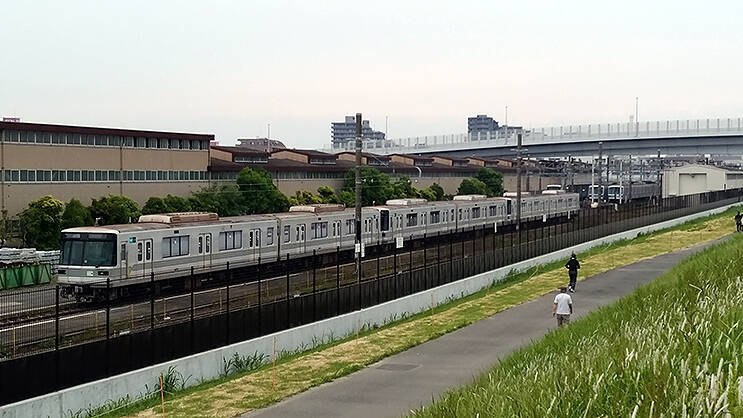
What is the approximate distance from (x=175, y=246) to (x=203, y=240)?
1843mm

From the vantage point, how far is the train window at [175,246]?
3306 centimetres

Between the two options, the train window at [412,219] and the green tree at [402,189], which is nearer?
the train window at [412,219]

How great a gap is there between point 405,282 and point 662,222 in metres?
38.8

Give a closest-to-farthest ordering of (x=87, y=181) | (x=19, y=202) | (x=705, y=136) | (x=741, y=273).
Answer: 1. (x=741, y=273)
2. (x=19, y=202)
3. (x=87, y=181)
4. (x=705, y=136)

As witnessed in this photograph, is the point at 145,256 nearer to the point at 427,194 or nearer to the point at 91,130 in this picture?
the point at 91,130

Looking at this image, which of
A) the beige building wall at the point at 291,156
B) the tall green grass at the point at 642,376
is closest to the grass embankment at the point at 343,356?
the tall green grass at the point at 642,376

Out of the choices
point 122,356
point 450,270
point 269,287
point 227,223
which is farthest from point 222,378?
point 227,223

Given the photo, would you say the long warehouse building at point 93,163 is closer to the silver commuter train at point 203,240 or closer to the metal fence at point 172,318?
the silver commuter train at point 203,240

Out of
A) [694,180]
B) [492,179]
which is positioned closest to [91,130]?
[492,179]

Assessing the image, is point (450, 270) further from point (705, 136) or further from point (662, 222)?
point (705, 136)

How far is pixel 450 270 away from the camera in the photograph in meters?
32.5

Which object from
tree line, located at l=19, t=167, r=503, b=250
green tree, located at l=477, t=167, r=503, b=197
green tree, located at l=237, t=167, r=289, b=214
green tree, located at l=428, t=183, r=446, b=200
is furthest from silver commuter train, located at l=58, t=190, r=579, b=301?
green tree, located at l=477, t=167, r=503, b=197

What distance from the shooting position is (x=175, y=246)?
33625 mm

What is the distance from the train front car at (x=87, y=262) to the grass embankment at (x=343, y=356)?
987cm
